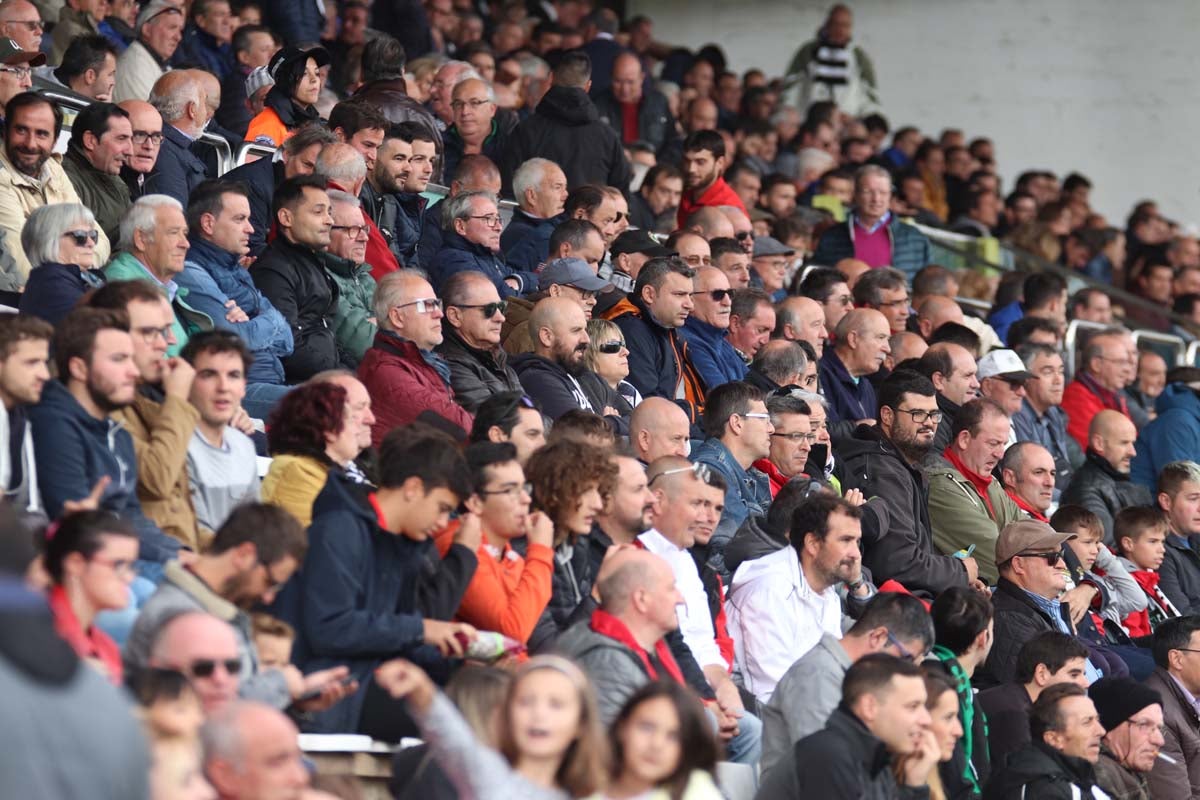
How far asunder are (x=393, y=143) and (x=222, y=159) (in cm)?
77

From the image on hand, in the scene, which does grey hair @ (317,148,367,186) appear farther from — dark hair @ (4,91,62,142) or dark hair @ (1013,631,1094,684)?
dark hair @ (1013,631,1094,684)

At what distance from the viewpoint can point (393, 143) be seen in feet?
30.1

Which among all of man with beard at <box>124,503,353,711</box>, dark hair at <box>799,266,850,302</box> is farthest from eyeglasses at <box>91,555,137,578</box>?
dark hair at <box>799,266,850,302</box>

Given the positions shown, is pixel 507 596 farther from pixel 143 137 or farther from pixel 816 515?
pixel 143 137

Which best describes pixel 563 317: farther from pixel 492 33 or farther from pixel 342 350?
pixel 492 33

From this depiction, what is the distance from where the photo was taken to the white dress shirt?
7.16 metres

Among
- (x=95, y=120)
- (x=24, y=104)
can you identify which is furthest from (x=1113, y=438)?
(x=24, y=104)

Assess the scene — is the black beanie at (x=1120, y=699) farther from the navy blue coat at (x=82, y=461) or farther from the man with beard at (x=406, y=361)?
the navy blue coat at (x=82, y=461)

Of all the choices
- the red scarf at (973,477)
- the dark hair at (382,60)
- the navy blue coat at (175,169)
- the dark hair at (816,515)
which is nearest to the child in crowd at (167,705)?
the dark hair at (816,515)

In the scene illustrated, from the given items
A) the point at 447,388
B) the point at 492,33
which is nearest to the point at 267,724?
the point at 447,388

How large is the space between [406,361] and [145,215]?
3.47 ft

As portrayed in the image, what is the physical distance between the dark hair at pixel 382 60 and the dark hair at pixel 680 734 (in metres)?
5.89

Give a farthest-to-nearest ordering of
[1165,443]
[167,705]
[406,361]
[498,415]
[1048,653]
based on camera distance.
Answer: [1165,443] < [1048,653] < [406,361] < [498,415] < [167,705]

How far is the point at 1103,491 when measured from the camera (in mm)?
10352
